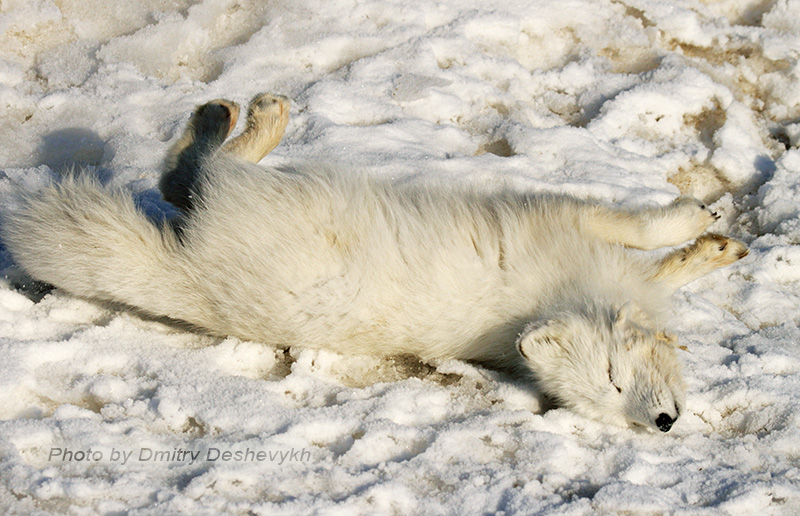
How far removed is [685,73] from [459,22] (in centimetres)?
193

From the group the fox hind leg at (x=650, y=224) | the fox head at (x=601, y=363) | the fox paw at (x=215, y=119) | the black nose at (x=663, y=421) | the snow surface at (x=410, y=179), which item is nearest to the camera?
the snow surface at (x=410, y=179)

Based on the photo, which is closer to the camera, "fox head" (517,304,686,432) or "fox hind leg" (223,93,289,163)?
"fox head" (517,304,686,432)

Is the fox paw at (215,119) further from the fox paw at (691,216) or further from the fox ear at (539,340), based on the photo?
the fox paw at (691,216)

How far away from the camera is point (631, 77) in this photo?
5.98 m

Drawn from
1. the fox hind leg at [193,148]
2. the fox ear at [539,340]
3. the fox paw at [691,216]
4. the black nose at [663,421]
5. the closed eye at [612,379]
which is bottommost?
the black nose at [663,421]

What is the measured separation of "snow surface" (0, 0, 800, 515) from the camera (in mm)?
3043

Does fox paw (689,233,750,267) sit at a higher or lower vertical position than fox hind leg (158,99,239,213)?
lower

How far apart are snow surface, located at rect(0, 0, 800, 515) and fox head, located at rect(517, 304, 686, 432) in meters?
0.13

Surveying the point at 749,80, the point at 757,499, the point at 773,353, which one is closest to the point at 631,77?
the point at 749,80

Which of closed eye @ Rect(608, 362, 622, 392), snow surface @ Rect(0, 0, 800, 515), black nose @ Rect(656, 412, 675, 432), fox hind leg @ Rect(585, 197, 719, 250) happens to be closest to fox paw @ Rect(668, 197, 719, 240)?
fox hind leg @ Rect(585, 197, 719, 250)

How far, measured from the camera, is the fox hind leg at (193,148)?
421 centimetres

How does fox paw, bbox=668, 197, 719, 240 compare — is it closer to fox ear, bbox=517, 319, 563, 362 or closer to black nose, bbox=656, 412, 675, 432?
fox ear, bbox=517, 319, 563, 362

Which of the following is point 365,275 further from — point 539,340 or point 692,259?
point 692,259

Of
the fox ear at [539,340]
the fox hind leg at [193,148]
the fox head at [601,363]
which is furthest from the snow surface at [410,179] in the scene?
the fox hind leg at [193,148]
